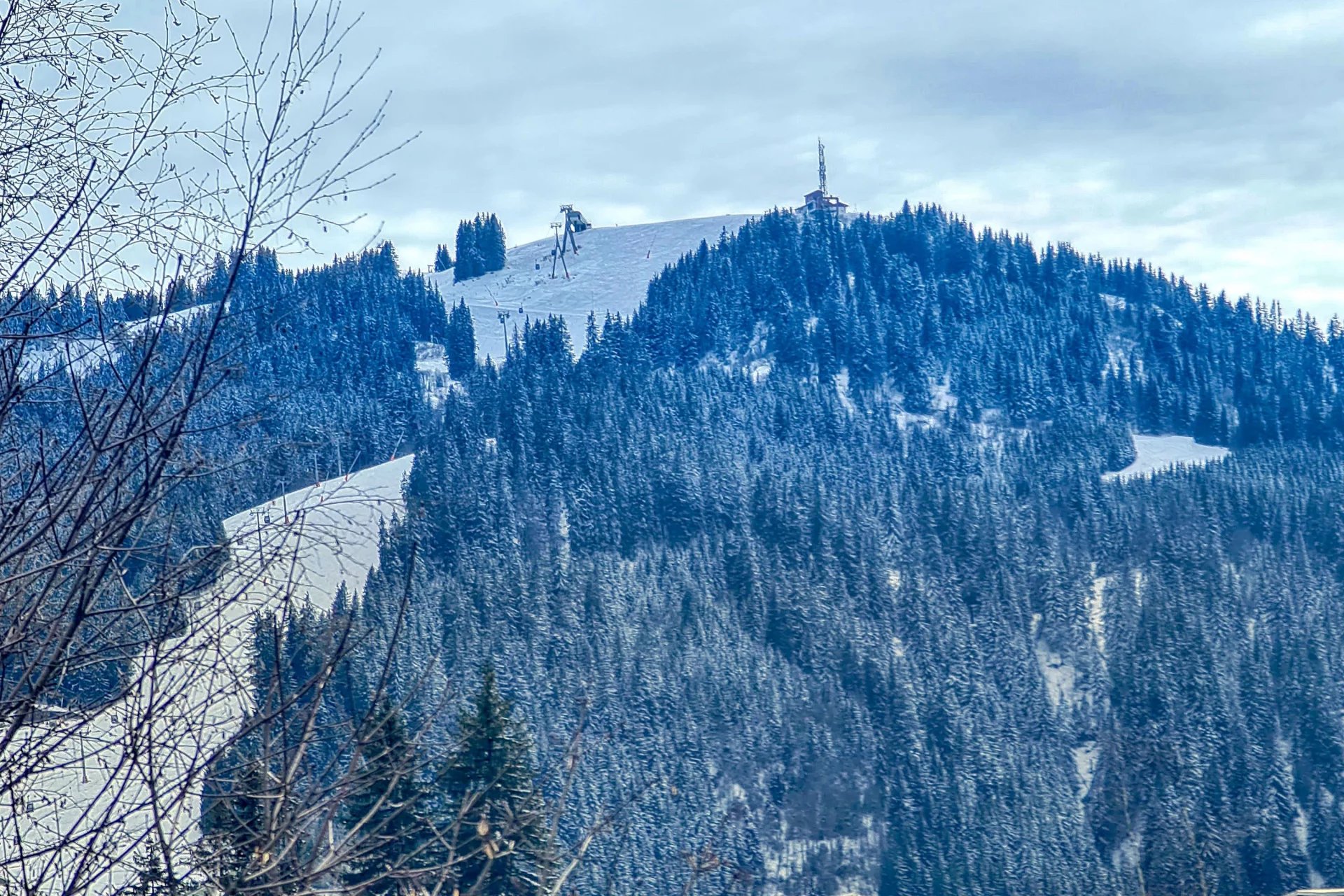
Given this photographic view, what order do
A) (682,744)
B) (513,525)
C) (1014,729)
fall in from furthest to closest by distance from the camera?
(513,525) → (1014,729) → (682,744)

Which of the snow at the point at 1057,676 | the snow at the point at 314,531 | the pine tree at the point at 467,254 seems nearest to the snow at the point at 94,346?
the snow at the point at 314,531

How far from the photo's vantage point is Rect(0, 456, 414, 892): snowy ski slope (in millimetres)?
4254

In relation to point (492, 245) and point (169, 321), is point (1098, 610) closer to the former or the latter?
point (492, 245)

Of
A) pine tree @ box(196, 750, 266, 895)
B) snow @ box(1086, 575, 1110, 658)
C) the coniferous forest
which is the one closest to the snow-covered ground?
the coniferous forest

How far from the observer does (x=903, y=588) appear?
114m

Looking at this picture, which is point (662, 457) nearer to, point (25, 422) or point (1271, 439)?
point (1271, 439)

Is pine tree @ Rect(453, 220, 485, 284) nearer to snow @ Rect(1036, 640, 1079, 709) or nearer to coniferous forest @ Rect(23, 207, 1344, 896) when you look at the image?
coniferous forest @ Rect(23, 207, 1344, 896)

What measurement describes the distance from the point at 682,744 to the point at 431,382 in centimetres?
7960

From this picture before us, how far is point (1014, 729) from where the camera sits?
9819 cm

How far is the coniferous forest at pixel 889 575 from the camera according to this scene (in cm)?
8269

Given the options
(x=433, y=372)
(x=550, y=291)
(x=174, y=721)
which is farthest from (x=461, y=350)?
(x=174, y=721)

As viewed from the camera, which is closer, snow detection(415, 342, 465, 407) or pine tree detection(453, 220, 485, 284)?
snow detection(415, 342, 465, 407)

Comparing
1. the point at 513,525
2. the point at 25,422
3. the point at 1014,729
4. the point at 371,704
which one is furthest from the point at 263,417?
the point at 513,525

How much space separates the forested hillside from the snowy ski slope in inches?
1740
